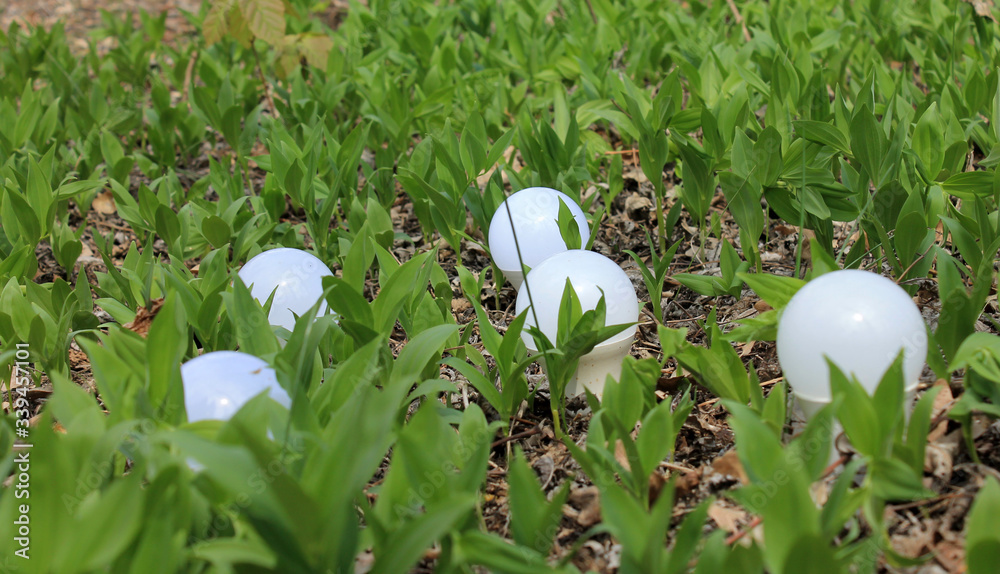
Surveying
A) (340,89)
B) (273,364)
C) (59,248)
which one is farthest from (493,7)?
(273,364)

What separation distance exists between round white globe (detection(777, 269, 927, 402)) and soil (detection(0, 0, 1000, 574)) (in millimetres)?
177

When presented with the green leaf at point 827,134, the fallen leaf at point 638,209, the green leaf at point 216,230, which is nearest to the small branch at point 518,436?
the green leaf at point 827,134

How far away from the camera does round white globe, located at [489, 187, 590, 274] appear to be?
7.29 ft

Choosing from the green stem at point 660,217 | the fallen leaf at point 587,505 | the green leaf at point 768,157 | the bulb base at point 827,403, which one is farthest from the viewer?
the green stem at point 660,217

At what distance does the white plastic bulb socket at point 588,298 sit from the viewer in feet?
5.94

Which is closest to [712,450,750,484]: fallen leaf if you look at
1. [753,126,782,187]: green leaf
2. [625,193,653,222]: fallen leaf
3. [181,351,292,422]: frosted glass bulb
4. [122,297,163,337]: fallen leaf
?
[181,351,292,422]: frosted glass bulb

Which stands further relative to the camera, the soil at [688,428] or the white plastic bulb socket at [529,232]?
the white plastic bulb socket at [529,232]

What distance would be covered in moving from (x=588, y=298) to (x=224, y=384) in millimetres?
803

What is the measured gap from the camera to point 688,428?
180 cm

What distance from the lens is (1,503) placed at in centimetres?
121

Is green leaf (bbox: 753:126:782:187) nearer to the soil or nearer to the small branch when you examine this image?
the soil

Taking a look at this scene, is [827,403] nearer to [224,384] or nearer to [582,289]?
[582,289]

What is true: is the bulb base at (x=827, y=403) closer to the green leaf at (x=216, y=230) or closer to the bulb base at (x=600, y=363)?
the bulb base at (x=600, y=363)

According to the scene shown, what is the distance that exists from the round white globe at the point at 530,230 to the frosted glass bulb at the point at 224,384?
880mm
